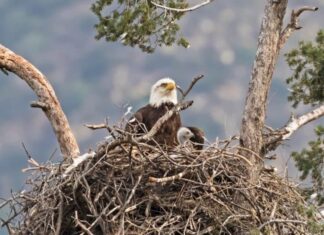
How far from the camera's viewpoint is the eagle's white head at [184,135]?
10375 millimetres

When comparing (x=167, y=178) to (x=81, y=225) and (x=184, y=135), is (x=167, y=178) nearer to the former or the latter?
(x=81, y=225)

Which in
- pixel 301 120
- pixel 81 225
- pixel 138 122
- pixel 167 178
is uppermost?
pixel 301 120

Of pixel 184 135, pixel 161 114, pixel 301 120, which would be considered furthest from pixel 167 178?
pixel 301 120

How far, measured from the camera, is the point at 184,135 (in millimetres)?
10422

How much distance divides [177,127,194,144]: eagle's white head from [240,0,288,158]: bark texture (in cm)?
100

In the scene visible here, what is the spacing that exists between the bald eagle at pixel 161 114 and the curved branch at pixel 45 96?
2.32 feet

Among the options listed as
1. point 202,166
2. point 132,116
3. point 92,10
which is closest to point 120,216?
point 202,166

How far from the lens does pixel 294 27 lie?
9.84 meters

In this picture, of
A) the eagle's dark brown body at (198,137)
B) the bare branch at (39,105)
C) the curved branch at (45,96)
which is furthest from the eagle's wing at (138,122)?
the bare branch at (39,105)

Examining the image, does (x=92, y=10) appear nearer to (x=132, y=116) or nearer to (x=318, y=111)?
(x=132, y=116)

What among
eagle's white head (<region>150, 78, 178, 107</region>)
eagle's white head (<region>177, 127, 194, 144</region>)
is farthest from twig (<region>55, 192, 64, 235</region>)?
eagle's white head (<region>150, 78, 178, 107</region>)

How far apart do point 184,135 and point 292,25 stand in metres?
1.52

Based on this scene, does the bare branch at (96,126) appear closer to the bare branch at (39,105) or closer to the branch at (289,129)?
the branch at (289,129)

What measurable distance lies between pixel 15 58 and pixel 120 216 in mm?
3018
